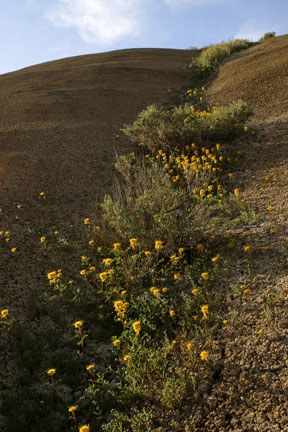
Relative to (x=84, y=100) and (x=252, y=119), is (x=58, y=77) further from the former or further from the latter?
(x=252, y=119)

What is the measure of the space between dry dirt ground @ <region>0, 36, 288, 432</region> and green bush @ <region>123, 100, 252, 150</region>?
21.0 inches

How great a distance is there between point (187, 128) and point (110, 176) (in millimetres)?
1834

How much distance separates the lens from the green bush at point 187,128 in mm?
6793

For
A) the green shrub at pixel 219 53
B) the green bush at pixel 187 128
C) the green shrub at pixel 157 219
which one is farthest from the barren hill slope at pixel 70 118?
the green shrub at pixel 157 219

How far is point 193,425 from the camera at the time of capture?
85.4 inches

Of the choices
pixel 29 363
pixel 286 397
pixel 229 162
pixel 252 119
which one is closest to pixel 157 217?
pixel 29 363

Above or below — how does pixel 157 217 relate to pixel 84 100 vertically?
below

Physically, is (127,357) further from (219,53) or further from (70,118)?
(219,53)

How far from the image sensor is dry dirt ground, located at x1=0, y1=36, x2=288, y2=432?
7.61 ft

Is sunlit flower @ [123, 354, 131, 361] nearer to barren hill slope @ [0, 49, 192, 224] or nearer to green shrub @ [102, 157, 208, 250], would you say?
green shrub @ [102, 157, 208, 250]

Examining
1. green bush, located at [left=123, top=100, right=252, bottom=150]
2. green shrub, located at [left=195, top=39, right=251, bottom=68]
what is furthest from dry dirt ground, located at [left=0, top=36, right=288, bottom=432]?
green shrub, located at [left=195, top=39, right=251, bottom=68]

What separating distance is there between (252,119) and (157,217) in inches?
185

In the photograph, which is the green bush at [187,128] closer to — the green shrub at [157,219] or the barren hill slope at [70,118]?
the barren hill slope at [70,118]

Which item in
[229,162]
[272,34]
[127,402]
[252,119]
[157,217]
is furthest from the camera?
[272,34]
